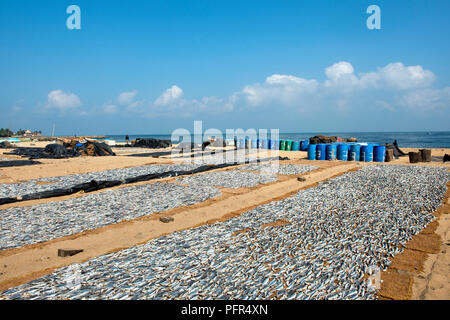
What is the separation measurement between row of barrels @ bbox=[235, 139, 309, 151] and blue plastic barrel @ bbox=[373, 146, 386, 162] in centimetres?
1285

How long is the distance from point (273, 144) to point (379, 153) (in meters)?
16.6

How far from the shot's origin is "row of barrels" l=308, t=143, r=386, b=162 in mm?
25625

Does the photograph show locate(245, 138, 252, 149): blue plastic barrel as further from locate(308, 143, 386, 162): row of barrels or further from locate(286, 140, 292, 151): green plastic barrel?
locate(308, 143, 386, 162): row of barrels

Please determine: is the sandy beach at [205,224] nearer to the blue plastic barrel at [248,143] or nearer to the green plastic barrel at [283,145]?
the green plastic barrel at [283,145]

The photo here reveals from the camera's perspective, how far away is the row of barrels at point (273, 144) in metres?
38.7

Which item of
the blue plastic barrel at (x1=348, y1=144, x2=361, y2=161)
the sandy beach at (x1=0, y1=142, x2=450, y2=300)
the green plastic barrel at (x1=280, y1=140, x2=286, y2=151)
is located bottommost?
the sandy beach at (x1=0, y1=142, x2=450, y2=300)

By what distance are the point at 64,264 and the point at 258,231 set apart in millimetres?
5002

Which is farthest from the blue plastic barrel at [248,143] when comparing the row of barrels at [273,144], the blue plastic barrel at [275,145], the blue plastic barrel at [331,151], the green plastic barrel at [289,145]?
the blue plastic barrel at [331,151]

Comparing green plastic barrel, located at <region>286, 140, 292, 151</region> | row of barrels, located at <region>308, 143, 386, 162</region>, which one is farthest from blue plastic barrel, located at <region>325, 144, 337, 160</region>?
green plastic barrel, located at <region>286, 140, 292, 151</region>

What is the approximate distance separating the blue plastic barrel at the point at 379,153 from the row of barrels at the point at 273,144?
12.8 meters

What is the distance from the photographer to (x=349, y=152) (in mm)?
26625

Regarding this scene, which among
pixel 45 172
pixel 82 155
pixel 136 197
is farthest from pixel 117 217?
pixel 82 155

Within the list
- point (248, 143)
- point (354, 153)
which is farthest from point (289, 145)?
A: point (354, 153)
